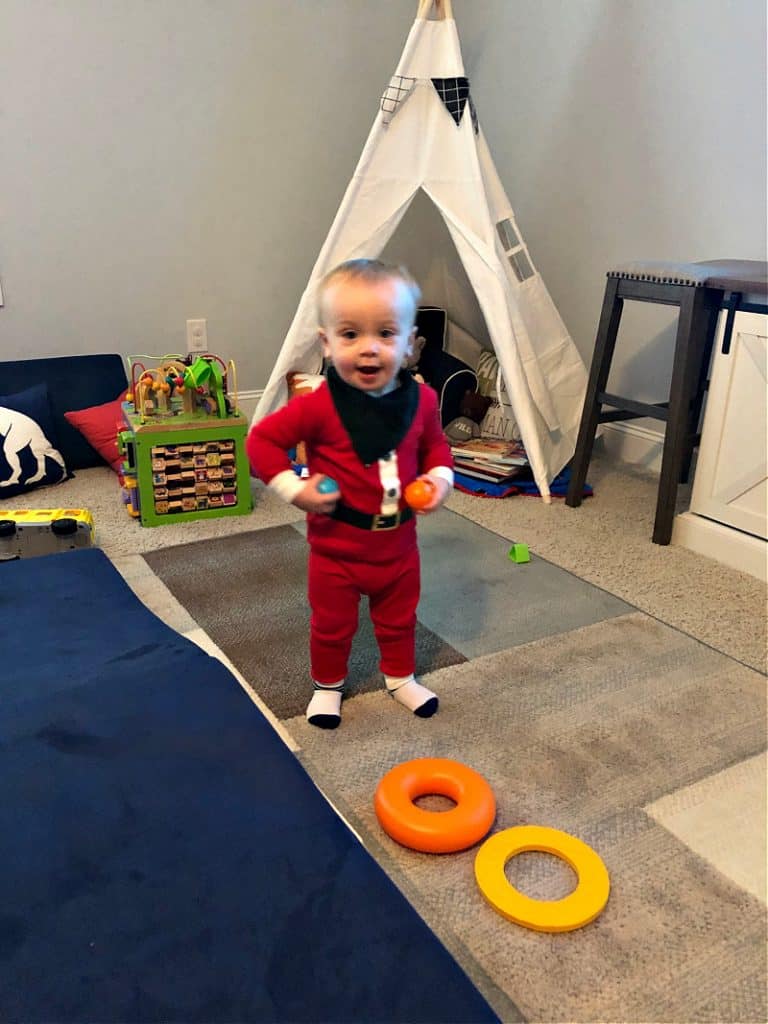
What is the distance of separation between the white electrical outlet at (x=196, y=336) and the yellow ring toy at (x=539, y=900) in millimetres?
2434

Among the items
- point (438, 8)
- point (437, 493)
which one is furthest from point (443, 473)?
point (438, 8)

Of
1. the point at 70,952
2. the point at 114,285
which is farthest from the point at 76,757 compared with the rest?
the point at 114,285

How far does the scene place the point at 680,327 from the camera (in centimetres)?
218

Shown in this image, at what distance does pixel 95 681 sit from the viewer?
122 cm

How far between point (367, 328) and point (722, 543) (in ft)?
4.42

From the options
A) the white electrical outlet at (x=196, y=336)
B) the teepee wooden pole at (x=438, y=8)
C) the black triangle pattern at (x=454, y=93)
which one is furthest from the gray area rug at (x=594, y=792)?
the white electrical outlet at (x=196, y=336)

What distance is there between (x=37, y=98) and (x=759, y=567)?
263cm

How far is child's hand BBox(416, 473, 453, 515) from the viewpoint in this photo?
53.1 inches

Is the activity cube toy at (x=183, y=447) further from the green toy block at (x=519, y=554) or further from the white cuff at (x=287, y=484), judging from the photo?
the white cuff at (x=287, y=484)

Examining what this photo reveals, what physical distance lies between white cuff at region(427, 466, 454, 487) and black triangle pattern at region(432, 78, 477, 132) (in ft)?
5.24

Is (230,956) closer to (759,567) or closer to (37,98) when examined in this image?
A: (759,567)

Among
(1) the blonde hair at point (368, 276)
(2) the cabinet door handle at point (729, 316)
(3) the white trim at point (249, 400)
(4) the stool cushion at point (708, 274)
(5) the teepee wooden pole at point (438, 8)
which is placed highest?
(5) the teepee wooden pole at point (438, 8)

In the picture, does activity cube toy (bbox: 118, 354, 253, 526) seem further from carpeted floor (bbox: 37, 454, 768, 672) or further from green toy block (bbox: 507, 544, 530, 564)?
green toy block (bbox: 507, 544, 530, 564)

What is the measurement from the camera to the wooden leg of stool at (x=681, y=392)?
214cm
